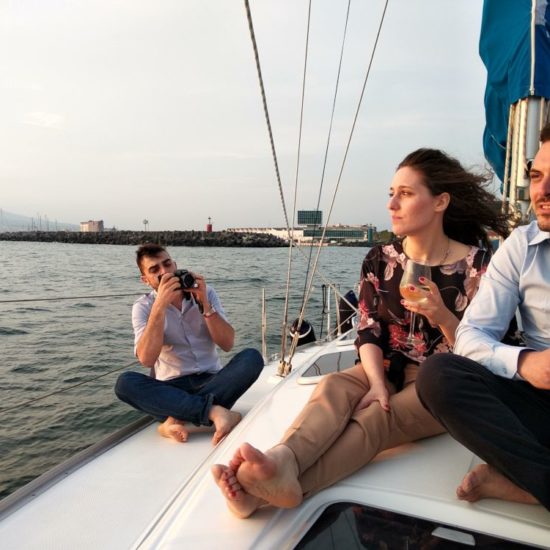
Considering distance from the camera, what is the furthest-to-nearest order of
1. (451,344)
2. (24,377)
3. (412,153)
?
(24,377), (412,153), (451,344)

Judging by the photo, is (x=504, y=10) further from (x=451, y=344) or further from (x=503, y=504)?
(x=503, y=504)

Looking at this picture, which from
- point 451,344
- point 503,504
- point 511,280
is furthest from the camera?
point 451,344

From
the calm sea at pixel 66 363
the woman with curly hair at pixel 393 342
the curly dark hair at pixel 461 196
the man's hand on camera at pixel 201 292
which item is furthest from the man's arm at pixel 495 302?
the calm sea at pixel 66 363

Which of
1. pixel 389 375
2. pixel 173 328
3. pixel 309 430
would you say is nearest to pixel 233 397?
pixel 173 328

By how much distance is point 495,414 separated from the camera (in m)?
1.19

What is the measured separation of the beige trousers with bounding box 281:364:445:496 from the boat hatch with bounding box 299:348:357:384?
2.64 ft

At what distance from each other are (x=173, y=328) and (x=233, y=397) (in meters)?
0.47

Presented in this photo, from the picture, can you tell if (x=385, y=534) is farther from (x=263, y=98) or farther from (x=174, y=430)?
(x=263, y=98)

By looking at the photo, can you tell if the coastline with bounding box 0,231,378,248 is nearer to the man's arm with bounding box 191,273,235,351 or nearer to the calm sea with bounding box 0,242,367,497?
the calm sea with bounding box 0,242,367,497

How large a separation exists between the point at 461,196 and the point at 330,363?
1.19m

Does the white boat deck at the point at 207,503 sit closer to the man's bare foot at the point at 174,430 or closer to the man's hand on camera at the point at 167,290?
the man's bare foot at the point at 174,430

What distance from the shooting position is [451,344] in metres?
1.71

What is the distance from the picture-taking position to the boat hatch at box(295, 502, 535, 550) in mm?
1104

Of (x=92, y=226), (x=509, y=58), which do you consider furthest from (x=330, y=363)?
(x=92, y=226)
